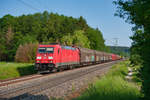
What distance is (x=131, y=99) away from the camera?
23.9 ft

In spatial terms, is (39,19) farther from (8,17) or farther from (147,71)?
(147,71)

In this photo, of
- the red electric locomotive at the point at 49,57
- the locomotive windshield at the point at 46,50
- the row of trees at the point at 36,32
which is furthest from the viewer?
the row of trees at the point at 36,32

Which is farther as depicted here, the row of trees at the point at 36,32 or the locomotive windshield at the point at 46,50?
the row of trees at the point at 36,32

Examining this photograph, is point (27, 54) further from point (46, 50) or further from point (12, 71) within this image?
point (46, 50)

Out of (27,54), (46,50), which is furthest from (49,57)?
(27,54)

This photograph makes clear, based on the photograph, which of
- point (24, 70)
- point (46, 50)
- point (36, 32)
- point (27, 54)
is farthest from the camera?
point (36, 32)

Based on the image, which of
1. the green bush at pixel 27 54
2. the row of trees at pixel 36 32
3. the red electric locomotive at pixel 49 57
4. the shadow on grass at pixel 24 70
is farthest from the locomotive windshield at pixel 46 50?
the row of trees at pixel 36 32

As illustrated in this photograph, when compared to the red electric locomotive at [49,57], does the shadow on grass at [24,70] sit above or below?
below

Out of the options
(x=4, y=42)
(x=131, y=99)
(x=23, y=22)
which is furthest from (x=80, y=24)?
(x=131, y=99)

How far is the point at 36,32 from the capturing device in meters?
80.4

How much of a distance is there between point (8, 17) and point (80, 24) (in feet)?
112

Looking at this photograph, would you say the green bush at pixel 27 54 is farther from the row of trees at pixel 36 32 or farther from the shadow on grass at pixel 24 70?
the row of trees at pixel 36 32

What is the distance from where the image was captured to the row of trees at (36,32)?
68.4 metres

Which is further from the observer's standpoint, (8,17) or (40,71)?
(8,17)
